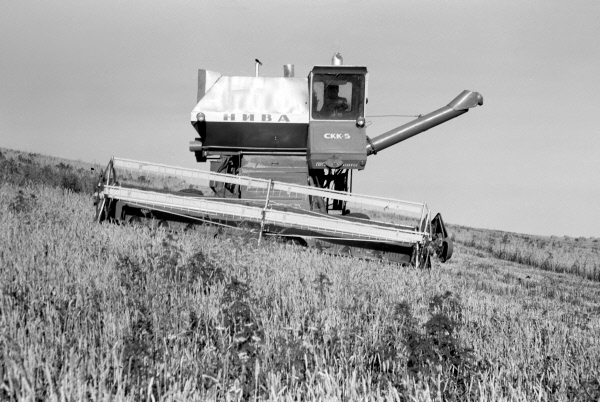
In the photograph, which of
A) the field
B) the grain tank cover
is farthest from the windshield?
the field

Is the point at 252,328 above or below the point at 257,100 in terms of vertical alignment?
below

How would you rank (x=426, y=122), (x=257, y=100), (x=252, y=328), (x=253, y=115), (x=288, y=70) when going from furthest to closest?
(x=426, y=122) < (x=288, y=70) < (x=257, y=100) < (x=253, y=115) < (x=252, y=328)

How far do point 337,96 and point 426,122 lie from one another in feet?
5.88

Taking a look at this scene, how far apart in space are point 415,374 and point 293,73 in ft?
27.1

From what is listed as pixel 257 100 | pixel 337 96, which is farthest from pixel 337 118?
pixel 257 100

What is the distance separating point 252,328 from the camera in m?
3.54

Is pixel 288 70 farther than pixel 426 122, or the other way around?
pixel 426 122

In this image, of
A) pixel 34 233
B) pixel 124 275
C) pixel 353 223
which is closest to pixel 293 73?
pixel 353 223

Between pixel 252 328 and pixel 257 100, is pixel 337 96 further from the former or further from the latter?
pixel 252 328

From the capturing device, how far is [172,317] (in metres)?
3.77

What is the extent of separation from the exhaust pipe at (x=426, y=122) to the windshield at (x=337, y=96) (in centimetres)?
64

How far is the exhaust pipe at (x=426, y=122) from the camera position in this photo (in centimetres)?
1036

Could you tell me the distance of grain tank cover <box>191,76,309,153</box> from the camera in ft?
33.1

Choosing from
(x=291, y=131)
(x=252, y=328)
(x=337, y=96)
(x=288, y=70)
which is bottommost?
(x=252, y=328)
